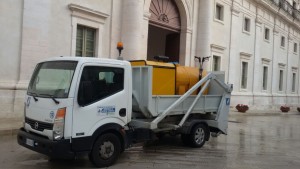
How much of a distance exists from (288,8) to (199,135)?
2993 cm

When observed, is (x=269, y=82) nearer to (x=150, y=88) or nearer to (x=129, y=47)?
(x=129, y=47)

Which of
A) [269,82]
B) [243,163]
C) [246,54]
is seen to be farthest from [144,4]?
[269,82]

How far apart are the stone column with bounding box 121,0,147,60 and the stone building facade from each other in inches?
1.8

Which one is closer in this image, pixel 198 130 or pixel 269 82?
pixel 198 130

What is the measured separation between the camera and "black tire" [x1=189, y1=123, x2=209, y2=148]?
924 centimetres

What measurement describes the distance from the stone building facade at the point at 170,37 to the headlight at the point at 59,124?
5.99 m

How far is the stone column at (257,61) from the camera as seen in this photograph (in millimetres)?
27922

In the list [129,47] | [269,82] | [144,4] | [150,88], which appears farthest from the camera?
[269,82]

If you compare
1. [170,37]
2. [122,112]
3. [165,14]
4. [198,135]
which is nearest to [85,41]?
[165,14]

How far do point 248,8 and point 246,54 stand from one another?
3655 millimetres

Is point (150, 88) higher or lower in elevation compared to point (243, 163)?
higher

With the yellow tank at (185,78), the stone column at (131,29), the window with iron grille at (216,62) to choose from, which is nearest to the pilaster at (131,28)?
the stone column at (131,29)

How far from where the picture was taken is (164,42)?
2269cm

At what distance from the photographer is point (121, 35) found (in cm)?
1572
